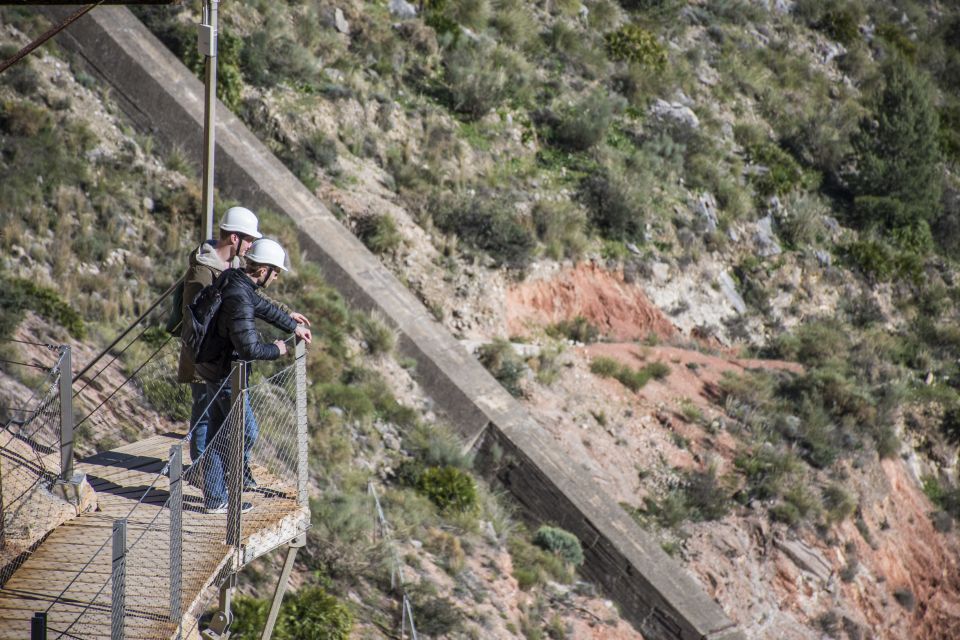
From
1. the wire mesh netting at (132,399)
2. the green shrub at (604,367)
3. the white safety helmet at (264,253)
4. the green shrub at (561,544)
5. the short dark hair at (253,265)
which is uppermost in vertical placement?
the white safety helmet at (264,253)

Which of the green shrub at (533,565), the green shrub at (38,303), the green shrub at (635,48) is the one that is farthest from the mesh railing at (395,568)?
the green shrub at (635,48)

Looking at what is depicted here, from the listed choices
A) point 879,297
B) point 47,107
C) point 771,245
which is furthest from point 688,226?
point 47,107

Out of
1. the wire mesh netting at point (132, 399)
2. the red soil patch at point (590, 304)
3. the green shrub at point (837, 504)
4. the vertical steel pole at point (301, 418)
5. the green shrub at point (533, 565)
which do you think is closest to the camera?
the vertical steel pole at point (301, 418)

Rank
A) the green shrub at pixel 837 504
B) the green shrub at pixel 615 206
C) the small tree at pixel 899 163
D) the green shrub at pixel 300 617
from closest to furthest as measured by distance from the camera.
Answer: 1. the green shrub at pixel 300 617
2. the green shrub at pixel 837 504
3. the green shrub at pixel 615 206
4. the small tree at pixel 899 163

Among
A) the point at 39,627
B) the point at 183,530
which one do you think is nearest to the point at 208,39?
the point at 183,530

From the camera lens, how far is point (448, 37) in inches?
849

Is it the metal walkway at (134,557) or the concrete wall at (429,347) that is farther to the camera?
the concrete wall at (429,347)

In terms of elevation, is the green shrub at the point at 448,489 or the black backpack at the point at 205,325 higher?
the black backpack at the point at 205,325

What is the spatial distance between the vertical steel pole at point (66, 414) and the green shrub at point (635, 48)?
20.7 m

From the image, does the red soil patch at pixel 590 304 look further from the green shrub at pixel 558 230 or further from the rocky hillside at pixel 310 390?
the rocky hillside at pixel 310 390

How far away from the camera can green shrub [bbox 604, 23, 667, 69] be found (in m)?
24.5

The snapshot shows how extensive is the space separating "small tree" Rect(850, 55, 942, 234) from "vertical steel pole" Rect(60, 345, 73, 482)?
2178 cm

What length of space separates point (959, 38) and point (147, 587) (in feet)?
117

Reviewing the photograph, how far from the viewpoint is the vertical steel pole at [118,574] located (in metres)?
4.13
